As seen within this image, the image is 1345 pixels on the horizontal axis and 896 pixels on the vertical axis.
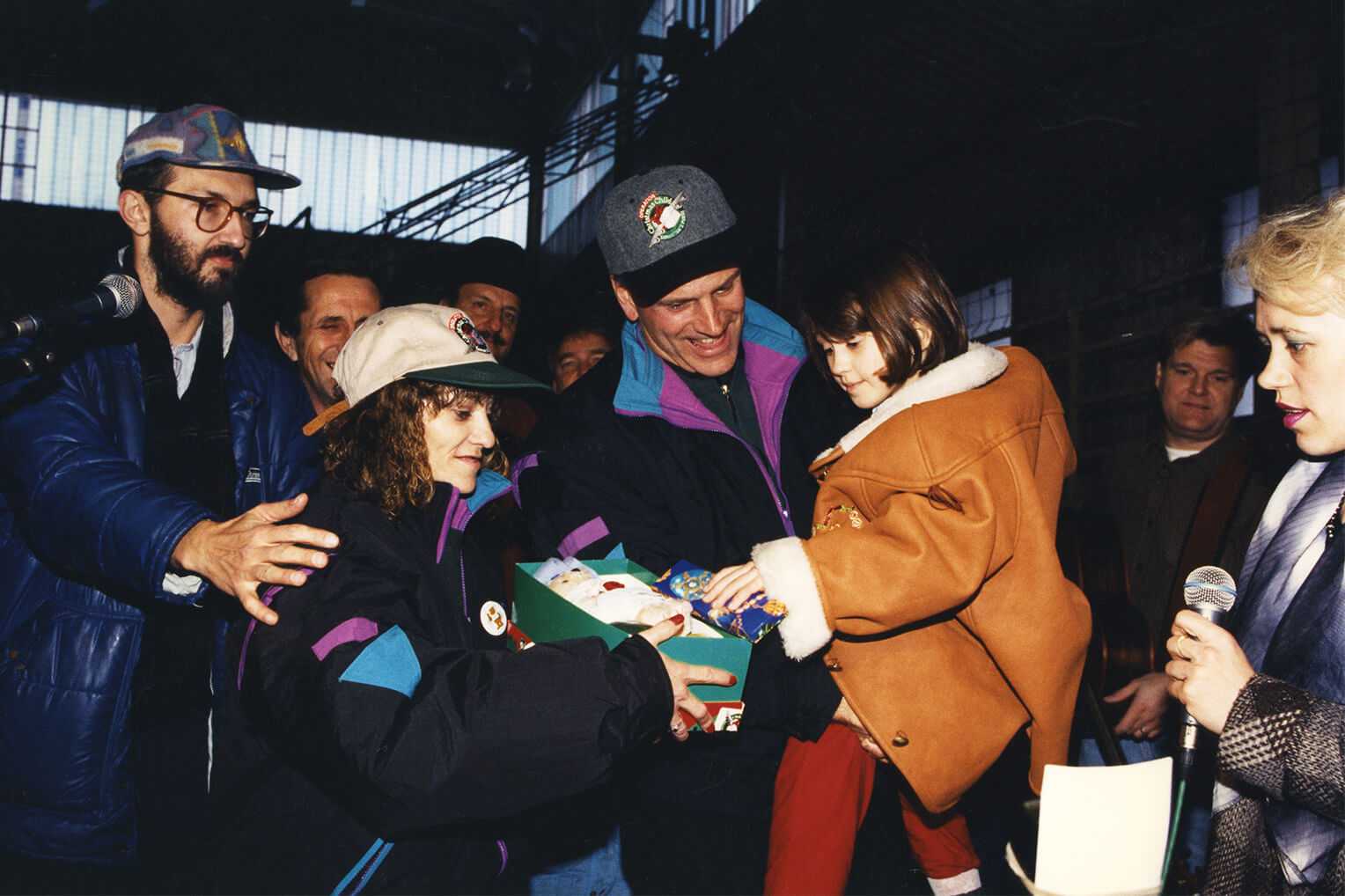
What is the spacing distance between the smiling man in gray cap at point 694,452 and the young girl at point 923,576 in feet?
0.41

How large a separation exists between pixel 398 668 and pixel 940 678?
3.77 ft

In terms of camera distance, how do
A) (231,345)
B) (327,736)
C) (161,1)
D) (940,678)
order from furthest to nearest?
(161,1)
(231,345)
(940,678)
(327,736)

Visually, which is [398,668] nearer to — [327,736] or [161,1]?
[327,736]

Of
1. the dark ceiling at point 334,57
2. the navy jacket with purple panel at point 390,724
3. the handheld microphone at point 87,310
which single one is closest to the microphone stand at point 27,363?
the handheld microphone at point 87,310

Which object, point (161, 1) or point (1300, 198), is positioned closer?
point (1300, 198)

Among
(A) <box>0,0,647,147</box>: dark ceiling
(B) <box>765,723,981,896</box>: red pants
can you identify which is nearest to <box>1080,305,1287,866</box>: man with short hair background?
(B) <box>765,723,981,896</box>: red pants

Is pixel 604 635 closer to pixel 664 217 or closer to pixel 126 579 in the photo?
pixel 126 579

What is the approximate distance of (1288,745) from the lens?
57.5 inches

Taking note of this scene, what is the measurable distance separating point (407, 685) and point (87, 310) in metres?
1.17

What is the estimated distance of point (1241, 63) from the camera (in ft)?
17.3

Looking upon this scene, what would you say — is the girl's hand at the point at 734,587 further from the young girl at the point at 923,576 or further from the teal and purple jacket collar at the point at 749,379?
the teal and purple jacket collar at the point at 749,379

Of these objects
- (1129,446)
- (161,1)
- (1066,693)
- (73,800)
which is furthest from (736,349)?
(161,1)

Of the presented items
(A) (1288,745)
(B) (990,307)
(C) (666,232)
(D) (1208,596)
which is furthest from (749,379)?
(B) (990,307)

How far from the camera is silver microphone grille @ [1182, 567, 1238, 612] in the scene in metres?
1.65
